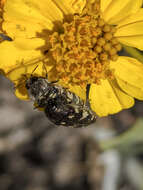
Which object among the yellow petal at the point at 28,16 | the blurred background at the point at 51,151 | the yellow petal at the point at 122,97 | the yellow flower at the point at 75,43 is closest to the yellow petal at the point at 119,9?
the yellow flower at the point at 75,43

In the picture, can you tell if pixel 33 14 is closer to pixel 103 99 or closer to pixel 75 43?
pixel 75 43

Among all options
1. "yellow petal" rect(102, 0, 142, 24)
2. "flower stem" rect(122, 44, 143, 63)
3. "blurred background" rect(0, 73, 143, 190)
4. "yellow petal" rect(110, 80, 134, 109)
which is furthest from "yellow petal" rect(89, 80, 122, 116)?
"blurred background" rect(0, 73, 143, 190)

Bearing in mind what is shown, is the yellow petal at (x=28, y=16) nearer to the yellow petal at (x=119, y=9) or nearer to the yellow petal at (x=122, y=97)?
the yellow petal at (x=119, y=9)

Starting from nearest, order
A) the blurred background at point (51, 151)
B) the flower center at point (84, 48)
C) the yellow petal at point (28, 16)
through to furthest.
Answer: the yellow petal at point (28, 16), the flower center at point (84, 48), the blurred background at point (51, 151)

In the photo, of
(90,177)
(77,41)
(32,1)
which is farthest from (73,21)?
(90,177)

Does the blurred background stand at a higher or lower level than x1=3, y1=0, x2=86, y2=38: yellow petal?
lower

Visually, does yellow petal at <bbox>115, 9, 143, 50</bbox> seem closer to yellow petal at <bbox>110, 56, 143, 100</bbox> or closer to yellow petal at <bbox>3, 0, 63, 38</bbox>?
yellow petal at <bbox>110, 56, 143, 100</bbox>

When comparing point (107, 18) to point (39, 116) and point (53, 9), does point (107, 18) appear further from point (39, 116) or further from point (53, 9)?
point (39, 116)

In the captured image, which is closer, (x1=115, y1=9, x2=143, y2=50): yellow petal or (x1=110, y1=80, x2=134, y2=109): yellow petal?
(x1=115, y1=9, x2=143, y2=50): yellow petal
